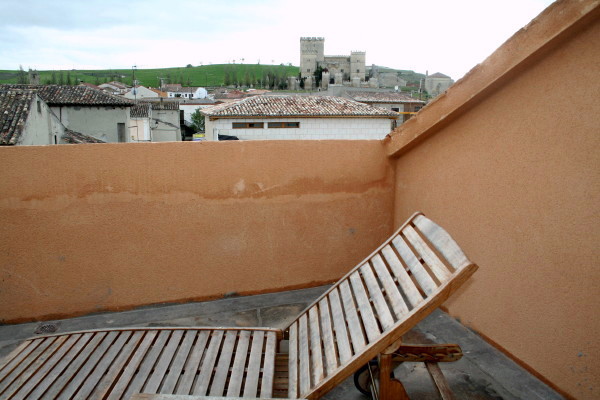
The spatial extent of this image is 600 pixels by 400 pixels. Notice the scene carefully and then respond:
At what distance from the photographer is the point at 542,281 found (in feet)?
9.13

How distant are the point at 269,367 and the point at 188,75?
122 metres

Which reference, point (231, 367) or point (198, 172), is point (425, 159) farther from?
point (231, 367)

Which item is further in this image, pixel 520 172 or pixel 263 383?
pixel 520 172

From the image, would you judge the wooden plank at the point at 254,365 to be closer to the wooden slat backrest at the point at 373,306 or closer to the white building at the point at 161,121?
the wooden slat backrest at the point at 373,306

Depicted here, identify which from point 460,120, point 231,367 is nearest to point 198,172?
point 231,367

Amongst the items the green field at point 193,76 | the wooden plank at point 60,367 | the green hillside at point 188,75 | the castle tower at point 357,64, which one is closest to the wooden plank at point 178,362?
the wooden plank at point 60,367

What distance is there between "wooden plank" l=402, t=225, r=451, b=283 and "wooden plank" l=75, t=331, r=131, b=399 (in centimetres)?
199

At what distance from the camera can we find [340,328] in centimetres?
241

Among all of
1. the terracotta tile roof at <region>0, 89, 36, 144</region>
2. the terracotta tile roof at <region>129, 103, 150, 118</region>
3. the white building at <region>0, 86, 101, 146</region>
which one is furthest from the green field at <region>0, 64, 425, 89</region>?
the terracotta tile roof at <region>0, 89, 36, 144</region>

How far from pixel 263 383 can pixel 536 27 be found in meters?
2.82

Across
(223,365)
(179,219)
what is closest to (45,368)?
(223,365)

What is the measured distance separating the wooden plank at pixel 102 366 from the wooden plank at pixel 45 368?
0.78 feet

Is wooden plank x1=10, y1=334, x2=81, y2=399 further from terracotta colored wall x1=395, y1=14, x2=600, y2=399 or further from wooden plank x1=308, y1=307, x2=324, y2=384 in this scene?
terracotta colored wall x1=395, y1=14, x2=600, y2=399

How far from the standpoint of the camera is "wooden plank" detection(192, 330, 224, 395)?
7.29ft
